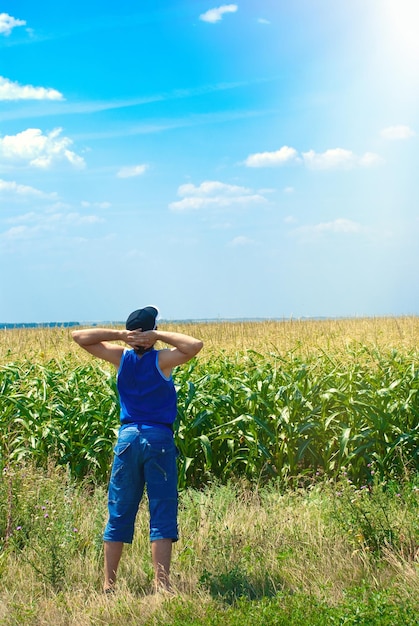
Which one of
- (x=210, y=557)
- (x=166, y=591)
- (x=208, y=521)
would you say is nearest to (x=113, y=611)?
(x=166, y=591)

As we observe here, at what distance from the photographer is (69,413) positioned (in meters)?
7.95

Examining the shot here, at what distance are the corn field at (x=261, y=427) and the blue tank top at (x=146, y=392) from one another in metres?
2.40

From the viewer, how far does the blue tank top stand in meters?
4.62

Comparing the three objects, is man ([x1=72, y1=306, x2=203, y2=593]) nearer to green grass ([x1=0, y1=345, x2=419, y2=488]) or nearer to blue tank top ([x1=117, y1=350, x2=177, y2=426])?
blue tank top ([x1=117, y1=350, x2=177, y2=426])

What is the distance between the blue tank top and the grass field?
3.64 ft

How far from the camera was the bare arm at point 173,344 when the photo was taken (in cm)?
459

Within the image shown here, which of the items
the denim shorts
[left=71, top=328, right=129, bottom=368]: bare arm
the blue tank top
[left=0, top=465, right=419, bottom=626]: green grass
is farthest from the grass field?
[left=71, top=328, right=129, bottom=368]: bare arm

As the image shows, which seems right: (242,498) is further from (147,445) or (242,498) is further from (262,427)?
(147,445)

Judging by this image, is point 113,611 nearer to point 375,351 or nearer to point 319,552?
point 319,552

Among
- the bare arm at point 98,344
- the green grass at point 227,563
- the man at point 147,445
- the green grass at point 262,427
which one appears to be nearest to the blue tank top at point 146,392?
the man at point 147,445

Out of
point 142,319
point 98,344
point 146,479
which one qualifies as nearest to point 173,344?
point 142,319

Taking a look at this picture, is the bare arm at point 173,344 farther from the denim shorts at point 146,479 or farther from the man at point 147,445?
the denim shorts at point 146,479

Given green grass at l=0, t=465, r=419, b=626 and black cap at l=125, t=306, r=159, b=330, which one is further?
black cap at l=125, t=306, r=159, b=330

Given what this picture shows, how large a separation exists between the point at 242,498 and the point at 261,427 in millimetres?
799
